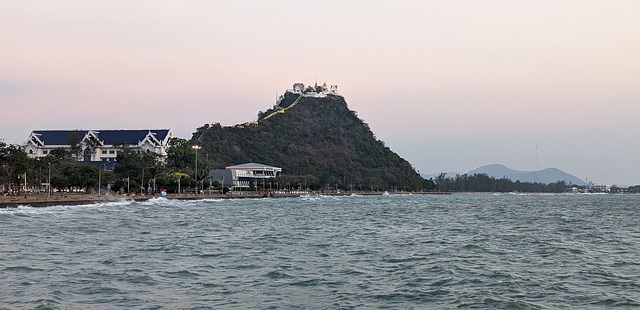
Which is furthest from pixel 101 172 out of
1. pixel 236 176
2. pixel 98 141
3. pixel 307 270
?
pixel 307 270

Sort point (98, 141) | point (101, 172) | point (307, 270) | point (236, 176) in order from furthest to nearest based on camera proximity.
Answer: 1. point (236, 176)
2. point (98, 141)
3. point (101, 172)
4. point (307, 270)

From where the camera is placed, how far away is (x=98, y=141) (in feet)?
532

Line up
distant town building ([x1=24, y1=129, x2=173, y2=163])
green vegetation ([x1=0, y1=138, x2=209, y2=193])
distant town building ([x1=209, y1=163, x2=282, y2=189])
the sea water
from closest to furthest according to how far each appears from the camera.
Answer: the sea water
green vegetation ([x1=0, y1=138, x2=209, y2=193])
distant town building ([x1=24, y1=129, x2=173, y2=163])
distant town building ([x1=209, y1=163, x2=282, y2=189])

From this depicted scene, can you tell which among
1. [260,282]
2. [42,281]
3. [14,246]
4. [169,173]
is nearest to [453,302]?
[260,282]

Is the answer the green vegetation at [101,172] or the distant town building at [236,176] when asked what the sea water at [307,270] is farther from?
the distant town building at [236,176]

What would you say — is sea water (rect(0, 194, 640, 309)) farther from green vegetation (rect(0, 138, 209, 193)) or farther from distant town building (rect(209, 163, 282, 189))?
distant town building (rect(209, 163, 282, 189))

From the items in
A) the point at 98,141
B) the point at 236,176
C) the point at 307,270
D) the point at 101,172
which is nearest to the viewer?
the point at 307,270

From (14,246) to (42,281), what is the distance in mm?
10704

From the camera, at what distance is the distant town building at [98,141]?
16138cm

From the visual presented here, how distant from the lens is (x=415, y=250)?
29.7m

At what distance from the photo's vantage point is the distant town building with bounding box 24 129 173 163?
529 feet

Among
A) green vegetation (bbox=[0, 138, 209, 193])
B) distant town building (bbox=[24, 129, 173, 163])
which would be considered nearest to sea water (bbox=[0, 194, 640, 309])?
green vegetation (bbox=[0, 138, 209, 193])

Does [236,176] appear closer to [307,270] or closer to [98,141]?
[98,141]

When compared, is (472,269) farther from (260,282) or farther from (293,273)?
(260,282)
